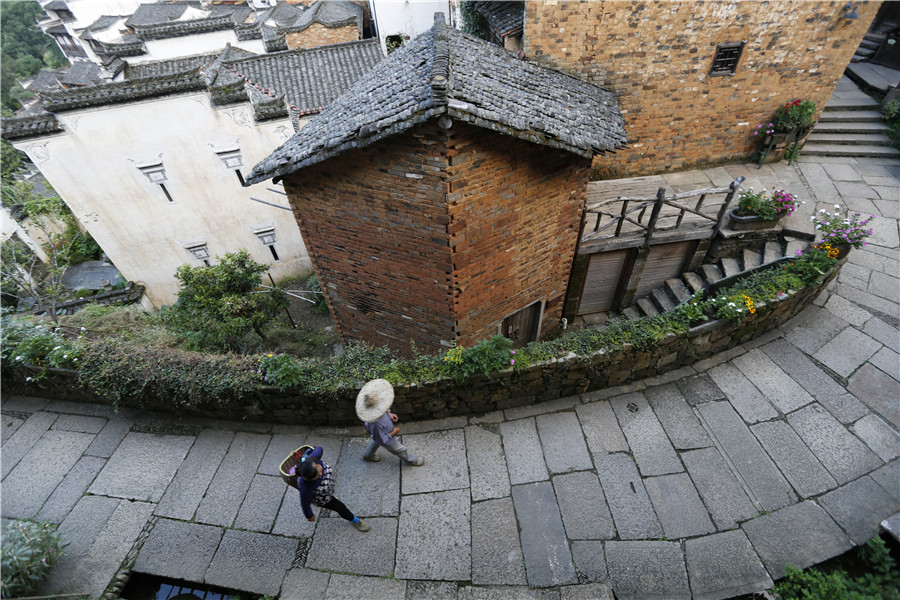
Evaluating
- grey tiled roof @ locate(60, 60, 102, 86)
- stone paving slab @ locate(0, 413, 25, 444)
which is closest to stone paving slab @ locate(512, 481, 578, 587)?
stone paving slab @ locate(0, 413, 25, 444)

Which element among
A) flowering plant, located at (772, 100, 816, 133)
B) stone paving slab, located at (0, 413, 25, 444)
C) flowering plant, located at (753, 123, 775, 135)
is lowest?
stone paving slab, located at (0, 413, 25, 444)

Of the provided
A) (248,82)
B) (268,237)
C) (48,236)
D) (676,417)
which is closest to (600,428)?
(676,417)

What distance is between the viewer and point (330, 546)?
191 inches

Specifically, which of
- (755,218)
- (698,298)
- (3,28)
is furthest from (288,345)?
(3,28)

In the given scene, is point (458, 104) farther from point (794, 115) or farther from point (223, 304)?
point (794, 115)

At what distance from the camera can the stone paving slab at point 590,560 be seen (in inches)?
176

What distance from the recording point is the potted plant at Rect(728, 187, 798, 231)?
7555 millimetres

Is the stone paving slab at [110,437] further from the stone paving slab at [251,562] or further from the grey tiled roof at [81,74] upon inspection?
the grey tiled roof at [81,74]

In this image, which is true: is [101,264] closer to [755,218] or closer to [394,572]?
[394,572]

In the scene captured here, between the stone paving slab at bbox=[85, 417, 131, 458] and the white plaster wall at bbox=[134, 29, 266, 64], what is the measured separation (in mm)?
20765

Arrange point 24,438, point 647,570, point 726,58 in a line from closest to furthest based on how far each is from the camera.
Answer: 1. point 647,570
2. point 24,438
3. point 726,58

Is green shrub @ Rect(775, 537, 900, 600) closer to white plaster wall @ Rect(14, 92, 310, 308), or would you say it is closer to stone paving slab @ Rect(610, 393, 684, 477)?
stone paving slab @ Rect(610, 393, 684, 477)

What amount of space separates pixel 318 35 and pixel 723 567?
24.5 metres

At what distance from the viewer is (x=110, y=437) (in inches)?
247
